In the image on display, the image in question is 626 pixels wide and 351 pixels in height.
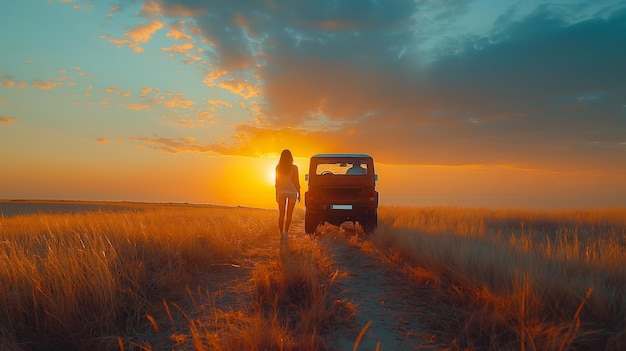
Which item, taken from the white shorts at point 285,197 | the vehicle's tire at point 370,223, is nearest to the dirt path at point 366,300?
the white shorts at point 285,197

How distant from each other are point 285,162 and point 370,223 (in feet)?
11.2

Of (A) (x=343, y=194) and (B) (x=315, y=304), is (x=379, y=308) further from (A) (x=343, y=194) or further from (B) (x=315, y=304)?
(A) (x=343, y=194)

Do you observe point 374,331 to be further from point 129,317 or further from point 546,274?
point 129,317

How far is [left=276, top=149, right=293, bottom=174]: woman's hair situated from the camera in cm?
1040

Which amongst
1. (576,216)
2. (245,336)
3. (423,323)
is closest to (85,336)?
(245,336)

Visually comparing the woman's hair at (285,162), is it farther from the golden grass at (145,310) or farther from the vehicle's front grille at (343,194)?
the golden grass at (145,310)

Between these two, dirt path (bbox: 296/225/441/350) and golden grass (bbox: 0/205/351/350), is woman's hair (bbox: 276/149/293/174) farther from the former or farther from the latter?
golden grass (bbox: 0/205/351/350)

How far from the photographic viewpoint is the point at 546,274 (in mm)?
4281

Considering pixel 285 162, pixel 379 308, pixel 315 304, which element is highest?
pixel 285 162

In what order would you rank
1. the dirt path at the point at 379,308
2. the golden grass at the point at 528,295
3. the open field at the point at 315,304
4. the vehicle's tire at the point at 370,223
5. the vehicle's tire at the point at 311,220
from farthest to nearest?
the vehicle's tire at the point at 311,220 → the vehicle's tire at the point at 370,223 → the dirt path at the point at 379,308 → the open field at the point at 315,304 → the golden grass at the point at 528,295

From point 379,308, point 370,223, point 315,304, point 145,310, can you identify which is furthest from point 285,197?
point 315,304

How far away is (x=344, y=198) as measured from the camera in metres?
11.3

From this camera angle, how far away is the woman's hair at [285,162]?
1040 centimetres

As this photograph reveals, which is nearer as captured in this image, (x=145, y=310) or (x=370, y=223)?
(x=145, y=310)
